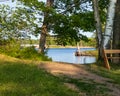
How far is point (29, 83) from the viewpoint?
846 cm

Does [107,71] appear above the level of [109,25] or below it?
below

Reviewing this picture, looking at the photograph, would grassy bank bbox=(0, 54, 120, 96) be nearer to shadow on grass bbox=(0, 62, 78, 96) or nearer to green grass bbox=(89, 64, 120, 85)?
shadow on grass bbox=(0, 62, 78, 96)

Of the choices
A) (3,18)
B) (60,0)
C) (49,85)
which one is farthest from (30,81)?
(60,0)

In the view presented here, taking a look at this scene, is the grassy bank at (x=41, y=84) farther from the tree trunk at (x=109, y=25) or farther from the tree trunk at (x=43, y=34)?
the tree trunk at (x=43, y=34)

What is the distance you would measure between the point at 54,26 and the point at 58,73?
1070 cm

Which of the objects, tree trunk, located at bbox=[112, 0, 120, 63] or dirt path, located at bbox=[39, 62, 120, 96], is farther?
tree trunk, located at bbox=[112, 0, 120, 63]

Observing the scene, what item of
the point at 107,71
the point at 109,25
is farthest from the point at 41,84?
the point at 109,25

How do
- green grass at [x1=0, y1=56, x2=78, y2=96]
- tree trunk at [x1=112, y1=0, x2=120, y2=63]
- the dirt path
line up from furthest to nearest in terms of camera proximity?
tree trunk at [x1=112, y1=0, x2=120, y2=63] < the dirt path < green grass at [x1=0, y1=56, x2=78, y2=96]

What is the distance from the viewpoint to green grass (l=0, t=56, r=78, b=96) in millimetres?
7531

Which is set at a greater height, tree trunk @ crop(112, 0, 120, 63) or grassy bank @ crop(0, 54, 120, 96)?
tree trunk @ crop(112, 0, 120, 63)

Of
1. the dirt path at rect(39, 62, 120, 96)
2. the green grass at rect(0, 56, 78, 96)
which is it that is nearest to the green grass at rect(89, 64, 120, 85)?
the dirt path at rect(39, 62, 120, 96)

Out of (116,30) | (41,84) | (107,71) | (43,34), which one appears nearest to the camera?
(41,84)

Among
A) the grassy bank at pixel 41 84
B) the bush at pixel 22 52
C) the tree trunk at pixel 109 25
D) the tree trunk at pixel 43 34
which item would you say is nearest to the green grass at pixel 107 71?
the tree trunk at pixel 109 25

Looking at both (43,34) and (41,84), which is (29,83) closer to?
(41,84)
